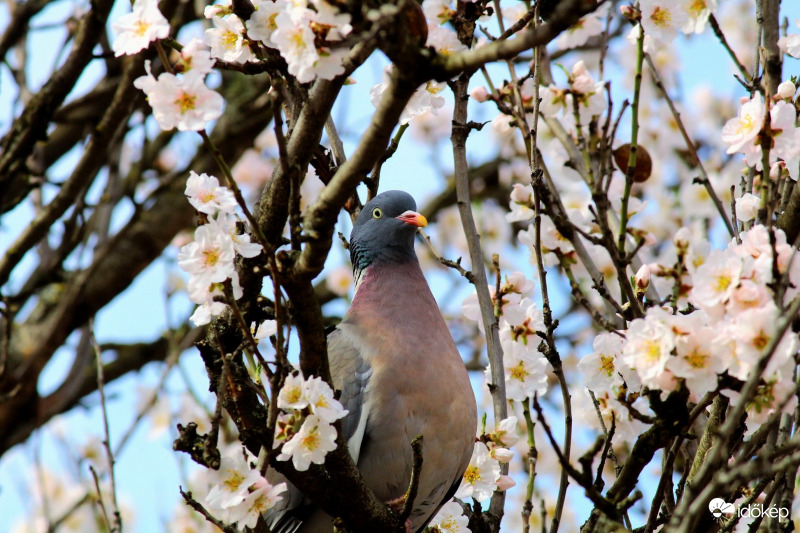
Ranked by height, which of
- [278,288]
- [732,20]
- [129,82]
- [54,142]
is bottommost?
[278,288]

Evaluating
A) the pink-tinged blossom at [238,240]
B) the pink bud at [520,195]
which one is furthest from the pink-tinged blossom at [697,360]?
the pink bud at [520,195]

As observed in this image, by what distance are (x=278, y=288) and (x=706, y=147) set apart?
276 inches

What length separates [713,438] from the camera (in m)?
2.79

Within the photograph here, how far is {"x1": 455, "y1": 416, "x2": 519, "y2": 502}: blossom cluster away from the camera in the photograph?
126 inches

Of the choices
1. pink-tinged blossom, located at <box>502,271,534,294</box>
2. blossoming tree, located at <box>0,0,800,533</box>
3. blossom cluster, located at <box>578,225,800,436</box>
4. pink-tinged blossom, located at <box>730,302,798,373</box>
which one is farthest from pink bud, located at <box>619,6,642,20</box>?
pink-tinged blossom, located at <box>730,302,798,373</box>

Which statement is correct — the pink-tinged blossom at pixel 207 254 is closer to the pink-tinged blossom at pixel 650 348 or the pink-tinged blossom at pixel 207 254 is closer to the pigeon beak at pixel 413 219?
the pink-tinged blossom at pixel 650 348

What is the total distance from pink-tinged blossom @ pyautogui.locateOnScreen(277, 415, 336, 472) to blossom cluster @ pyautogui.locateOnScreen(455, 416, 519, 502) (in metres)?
1.15

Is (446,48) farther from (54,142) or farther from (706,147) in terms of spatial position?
(706,147)

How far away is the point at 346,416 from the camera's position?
129 inches

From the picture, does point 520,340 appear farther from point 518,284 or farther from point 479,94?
point 479,94

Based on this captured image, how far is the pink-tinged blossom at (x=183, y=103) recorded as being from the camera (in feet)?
6.90

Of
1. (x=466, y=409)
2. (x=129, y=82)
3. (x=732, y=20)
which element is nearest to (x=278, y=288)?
(x=466, y=409)

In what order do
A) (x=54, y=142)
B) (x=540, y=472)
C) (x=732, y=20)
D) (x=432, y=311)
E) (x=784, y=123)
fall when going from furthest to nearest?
(x=732, y=20) < (x=540, y=472) < (x=54, y=142) < (x=432, y=311) < (x=784, y=123)

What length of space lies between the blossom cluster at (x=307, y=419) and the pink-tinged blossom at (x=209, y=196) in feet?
1.60
